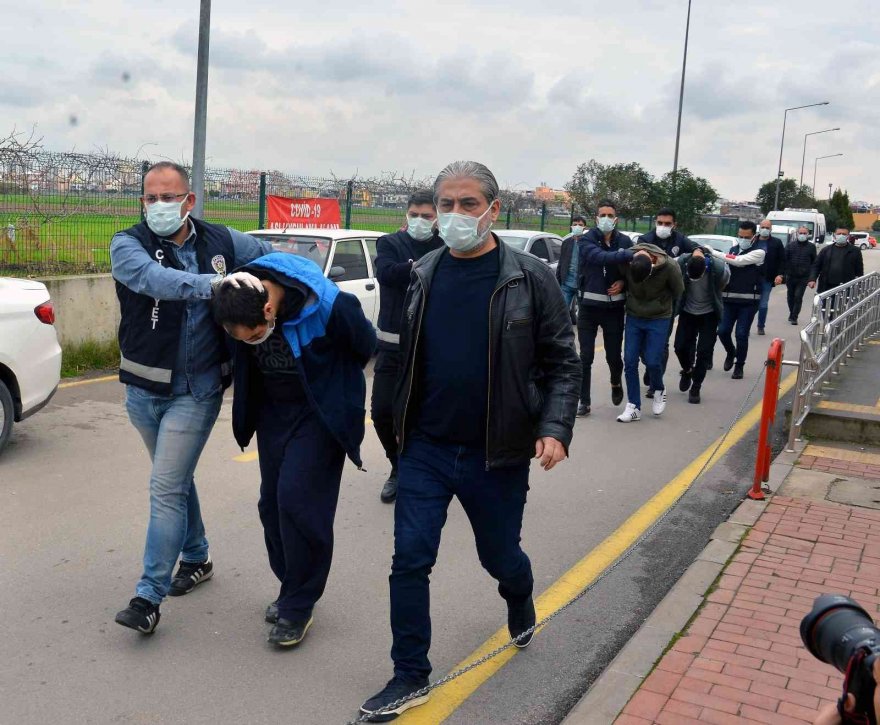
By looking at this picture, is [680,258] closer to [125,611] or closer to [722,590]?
[722,590]

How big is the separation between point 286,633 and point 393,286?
7.64ft

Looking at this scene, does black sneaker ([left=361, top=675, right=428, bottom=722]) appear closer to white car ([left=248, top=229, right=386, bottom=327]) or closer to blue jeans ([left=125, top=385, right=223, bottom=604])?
blue jeans ([left=125, top=385, right=223, bottom=604])

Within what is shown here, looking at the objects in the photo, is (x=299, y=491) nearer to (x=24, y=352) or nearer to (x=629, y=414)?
(x=24, y=352)

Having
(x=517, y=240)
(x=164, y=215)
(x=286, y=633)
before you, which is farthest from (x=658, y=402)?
(x=517, y=240)

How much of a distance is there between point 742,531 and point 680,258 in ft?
14.8

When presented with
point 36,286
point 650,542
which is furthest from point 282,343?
point 36,286

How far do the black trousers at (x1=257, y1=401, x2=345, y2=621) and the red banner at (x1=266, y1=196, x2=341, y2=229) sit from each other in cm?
1178

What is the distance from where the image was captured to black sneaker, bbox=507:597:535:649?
4020 mm

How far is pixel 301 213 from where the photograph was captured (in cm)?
1623

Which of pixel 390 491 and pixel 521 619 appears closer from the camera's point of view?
pixel 521 619

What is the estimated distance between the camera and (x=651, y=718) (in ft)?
11.4

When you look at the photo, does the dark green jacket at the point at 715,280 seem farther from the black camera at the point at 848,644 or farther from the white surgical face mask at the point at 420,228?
the black camera at the point at 848,644

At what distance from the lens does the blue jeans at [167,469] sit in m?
4.10

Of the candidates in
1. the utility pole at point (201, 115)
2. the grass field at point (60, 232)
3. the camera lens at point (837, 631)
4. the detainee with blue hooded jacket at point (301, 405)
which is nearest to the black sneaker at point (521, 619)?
the detainee with blue hooded jacket at point (301, 405)
